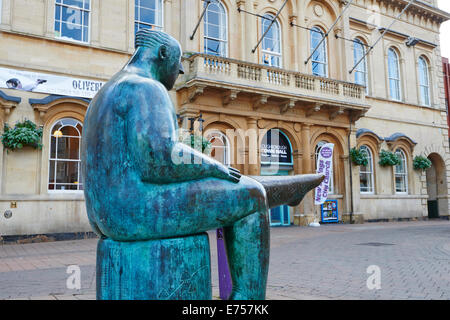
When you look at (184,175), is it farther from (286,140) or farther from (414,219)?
(414,219)

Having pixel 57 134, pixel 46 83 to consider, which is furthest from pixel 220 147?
pixel 46 83

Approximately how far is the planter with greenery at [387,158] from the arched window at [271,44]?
708 cm

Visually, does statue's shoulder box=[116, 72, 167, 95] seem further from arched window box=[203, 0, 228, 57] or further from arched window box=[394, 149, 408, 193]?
arched window box=[394, 149, 408, 193]

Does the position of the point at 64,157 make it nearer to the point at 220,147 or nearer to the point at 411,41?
the point at 220,147

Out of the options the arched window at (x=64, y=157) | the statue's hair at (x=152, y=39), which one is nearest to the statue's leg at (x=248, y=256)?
the statue's hair at (x=152, y=39)

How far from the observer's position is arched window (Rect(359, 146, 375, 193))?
19.1 meters

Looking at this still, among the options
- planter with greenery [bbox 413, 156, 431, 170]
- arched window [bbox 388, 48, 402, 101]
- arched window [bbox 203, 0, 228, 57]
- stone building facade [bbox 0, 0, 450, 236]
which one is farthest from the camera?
arched window [bbox 388, 48, 402, 101]

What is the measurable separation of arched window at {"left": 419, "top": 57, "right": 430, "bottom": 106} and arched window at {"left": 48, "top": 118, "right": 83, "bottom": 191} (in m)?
19.5

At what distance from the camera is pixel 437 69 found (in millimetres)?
23453

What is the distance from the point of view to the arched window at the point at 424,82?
2262 cm

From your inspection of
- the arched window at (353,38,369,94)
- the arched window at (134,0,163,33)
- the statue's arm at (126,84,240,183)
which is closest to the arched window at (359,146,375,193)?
the arched window at (353,38,369,94)

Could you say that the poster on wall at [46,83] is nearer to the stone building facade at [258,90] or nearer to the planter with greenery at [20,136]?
the stone building facade at [258,90]

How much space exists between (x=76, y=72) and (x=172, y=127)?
12.2 meters

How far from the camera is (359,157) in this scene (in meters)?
17.8
